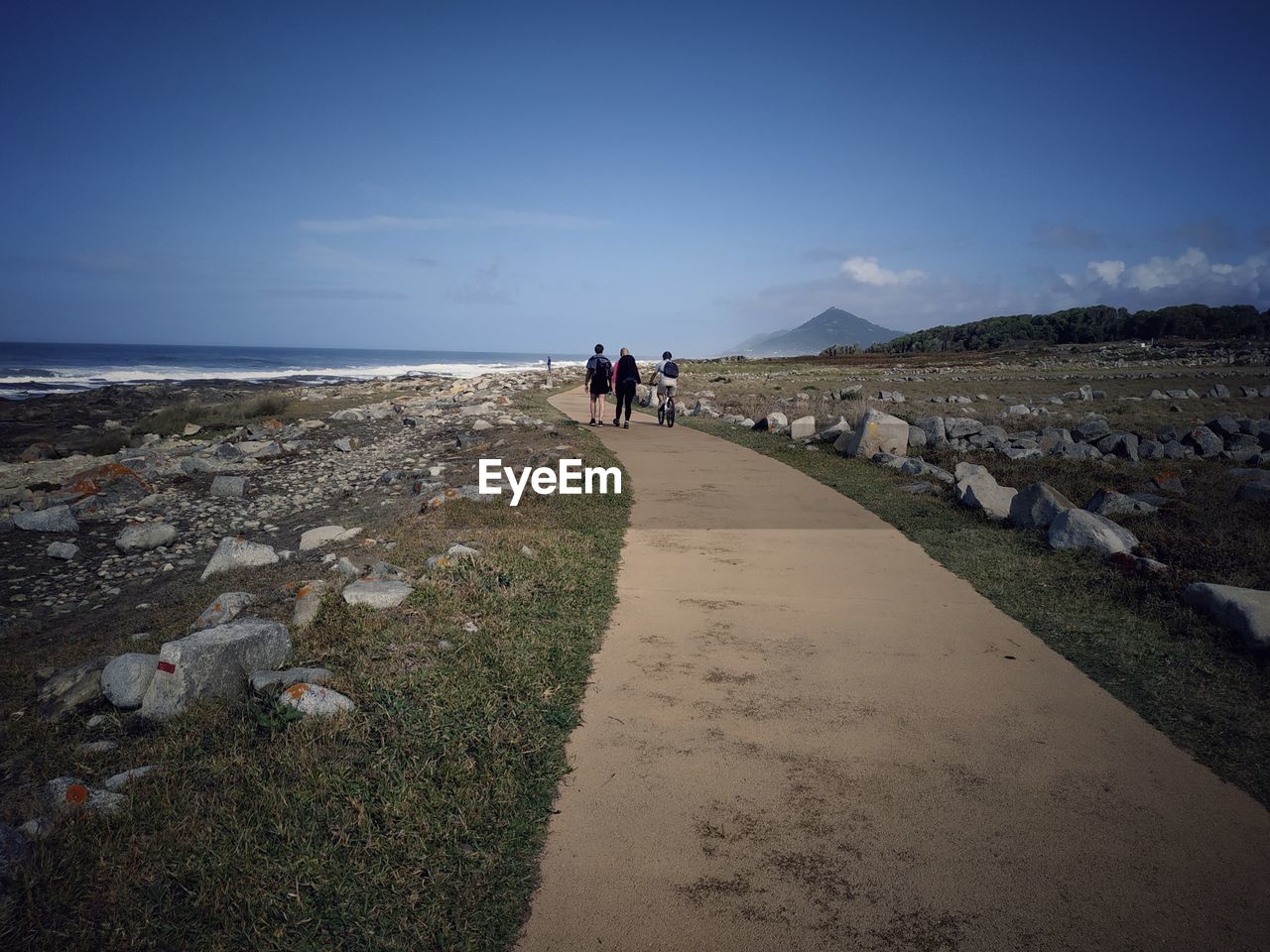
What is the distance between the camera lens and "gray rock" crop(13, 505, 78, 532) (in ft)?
33.0

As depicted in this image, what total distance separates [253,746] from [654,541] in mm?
5350

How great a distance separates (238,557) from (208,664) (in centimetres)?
388

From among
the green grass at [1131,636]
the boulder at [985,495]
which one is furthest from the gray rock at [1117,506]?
the green grass at [1131,636]

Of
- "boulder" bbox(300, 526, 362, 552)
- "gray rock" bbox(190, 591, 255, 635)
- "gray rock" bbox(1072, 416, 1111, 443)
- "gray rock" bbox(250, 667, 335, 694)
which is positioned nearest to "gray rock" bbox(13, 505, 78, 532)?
"boulder" bbox(300, 526, 362, 552)

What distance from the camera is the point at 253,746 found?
3.76 m

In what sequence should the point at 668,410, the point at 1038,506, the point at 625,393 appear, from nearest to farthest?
the point at 1038,506 < the point at 625,393 < the point at 668,410

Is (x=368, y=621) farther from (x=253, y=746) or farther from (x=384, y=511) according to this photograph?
(x=384, y=511)

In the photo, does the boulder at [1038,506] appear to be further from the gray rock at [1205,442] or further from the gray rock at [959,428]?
the gray rock at [1205,442]

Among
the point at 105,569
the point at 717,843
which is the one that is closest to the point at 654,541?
the point at 717,843

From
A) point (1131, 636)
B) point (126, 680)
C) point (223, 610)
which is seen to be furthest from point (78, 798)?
point (1131, 636)

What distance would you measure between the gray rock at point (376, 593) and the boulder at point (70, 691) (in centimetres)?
173

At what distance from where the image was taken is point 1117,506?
367 inches

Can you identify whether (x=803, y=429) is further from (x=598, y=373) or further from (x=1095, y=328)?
(x=1095, y=328)

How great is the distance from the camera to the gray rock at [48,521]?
396 inches
